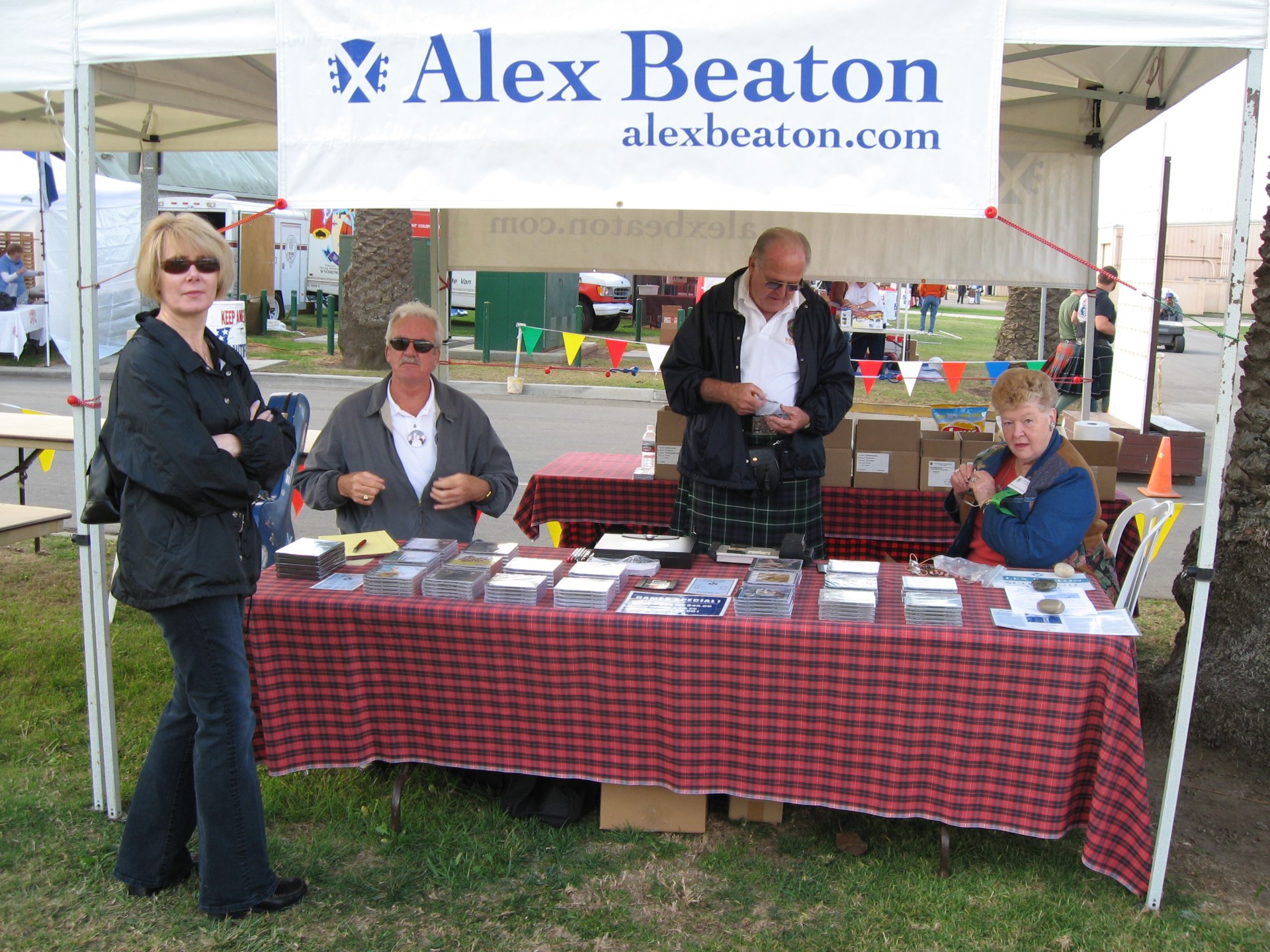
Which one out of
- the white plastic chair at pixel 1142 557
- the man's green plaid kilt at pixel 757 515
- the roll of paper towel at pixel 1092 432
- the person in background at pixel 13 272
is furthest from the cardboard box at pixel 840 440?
the person in background at pixel 13 272

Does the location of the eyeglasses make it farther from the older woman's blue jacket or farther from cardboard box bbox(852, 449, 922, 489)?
cardboard box bbox(852, 449, 922, 489)

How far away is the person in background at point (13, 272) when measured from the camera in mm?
14805

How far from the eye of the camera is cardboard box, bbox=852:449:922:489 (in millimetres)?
5008

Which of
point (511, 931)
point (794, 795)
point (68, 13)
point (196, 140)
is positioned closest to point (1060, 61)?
point (794, 795)

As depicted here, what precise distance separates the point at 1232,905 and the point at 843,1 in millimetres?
2592

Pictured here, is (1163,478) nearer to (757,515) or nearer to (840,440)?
(840,440)

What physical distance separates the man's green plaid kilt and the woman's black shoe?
1.80 meters

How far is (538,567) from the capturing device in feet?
10.8

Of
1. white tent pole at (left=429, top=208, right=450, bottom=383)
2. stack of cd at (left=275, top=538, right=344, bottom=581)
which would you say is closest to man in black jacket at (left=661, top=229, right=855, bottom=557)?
stack of cd at (left=275, top=538, right=344, bottom=581)

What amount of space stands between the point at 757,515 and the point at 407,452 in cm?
128

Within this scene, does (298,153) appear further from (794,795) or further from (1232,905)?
(1232,905)

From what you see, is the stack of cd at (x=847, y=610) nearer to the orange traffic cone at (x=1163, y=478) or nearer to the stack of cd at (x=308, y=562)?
the stack of cd at (x=308, y=562)

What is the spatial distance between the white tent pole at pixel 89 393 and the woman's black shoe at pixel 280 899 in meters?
0.78

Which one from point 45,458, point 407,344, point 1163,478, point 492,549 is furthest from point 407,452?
point 1163,478
